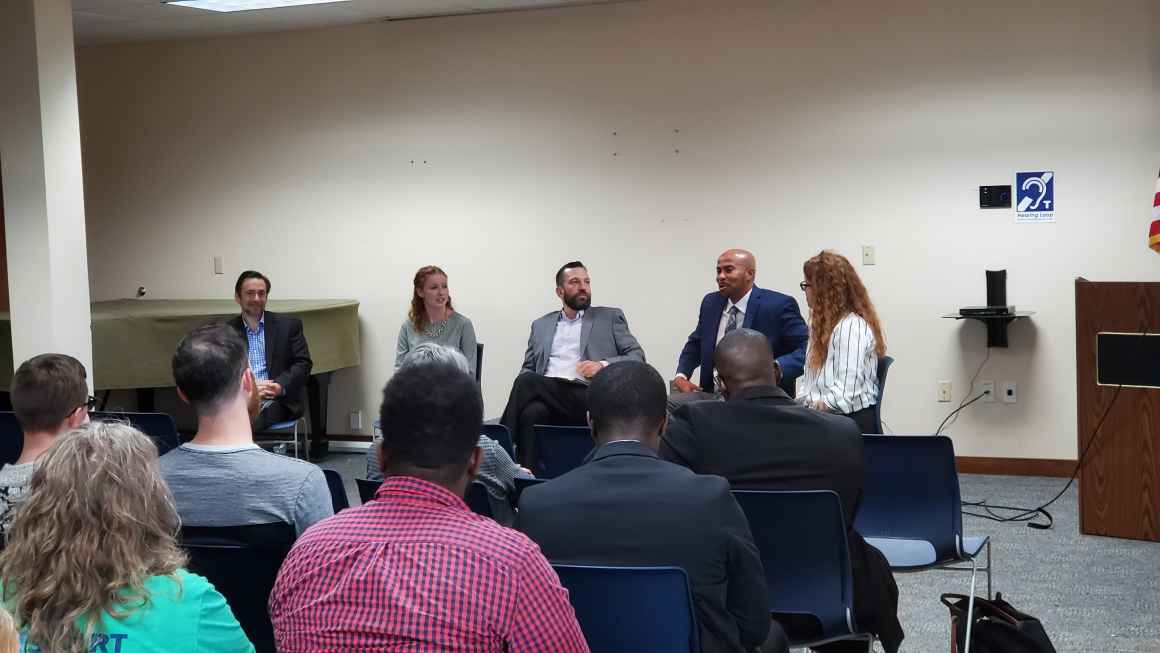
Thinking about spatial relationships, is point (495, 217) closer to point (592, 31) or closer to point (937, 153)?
point (592, 31)

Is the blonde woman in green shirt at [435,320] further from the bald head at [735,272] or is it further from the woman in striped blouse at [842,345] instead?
the woman in striped blouse at [842,345]

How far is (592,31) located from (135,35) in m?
3.54

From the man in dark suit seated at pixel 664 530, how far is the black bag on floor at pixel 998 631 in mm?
955

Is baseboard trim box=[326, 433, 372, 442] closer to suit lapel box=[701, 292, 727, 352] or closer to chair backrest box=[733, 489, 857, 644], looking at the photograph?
suit lapel box=[701, 292, 727, 352]

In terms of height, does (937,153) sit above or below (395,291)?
above

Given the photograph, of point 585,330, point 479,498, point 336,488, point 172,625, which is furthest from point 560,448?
point 172,625

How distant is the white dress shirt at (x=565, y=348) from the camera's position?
6602 mm

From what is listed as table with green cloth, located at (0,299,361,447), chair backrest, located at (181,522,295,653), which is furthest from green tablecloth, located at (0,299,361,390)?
chair backrest, located at (181,522,295,653)

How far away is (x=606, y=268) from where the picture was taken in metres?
7.86

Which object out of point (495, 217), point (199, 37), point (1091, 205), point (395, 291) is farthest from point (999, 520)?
point (199, 37)

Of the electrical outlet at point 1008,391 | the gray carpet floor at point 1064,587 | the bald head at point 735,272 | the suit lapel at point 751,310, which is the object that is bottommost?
the gray carpet floor at point 1064,587

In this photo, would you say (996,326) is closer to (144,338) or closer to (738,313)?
(738,313)

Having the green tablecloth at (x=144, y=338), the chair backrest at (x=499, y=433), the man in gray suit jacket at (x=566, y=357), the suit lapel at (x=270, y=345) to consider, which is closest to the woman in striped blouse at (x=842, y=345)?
the man in gray suit jacket at (x=566, y=357)

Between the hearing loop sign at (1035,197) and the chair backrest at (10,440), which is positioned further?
the hearing loop sign at (1035,197)
